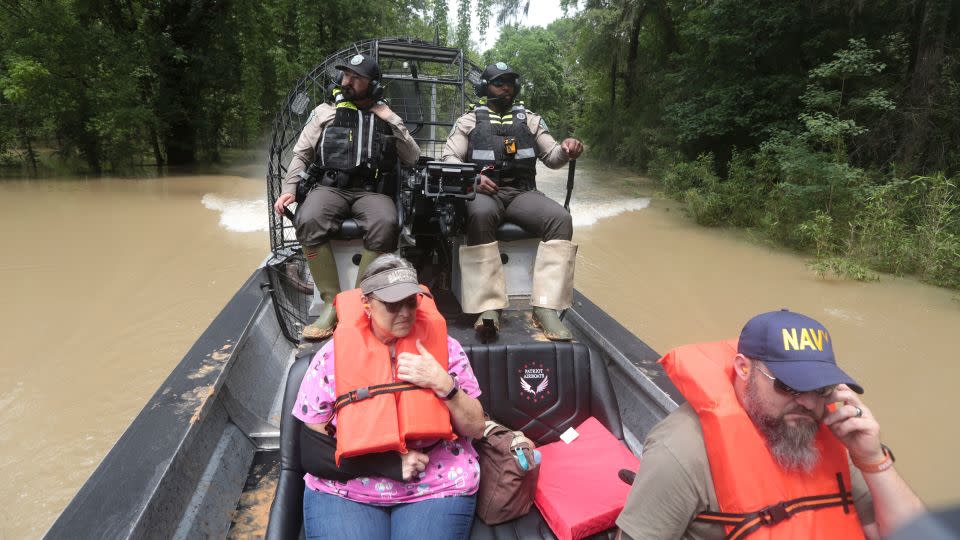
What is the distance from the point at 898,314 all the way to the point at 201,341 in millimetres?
7055

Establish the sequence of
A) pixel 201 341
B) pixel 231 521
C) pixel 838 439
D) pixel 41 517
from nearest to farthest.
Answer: pixel 838 439
pixel 231 521
pixel 201 341
pixel 41 517

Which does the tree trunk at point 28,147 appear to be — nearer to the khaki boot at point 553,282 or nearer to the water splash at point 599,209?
the water splash at point 599,209

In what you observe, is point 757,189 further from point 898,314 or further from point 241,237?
point 241,237

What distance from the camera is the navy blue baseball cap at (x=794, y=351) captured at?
55.9 inches

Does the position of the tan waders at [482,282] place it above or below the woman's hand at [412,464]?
above

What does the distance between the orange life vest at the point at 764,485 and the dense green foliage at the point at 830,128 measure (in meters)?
6.63

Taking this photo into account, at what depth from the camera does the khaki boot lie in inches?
132

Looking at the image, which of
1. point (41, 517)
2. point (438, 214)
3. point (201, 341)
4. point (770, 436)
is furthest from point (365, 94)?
point (41, 517)

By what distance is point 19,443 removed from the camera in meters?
3.88

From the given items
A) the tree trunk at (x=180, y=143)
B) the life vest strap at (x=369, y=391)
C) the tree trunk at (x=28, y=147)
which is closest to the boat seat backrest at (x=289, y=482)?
the life vest strap at (x=369, y=391)

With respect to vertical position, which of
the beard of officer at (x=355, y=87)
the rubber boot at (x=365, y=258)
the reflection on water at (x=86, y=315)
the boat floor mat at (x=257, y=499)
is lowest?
the reflection on water at (x=86, y=315)

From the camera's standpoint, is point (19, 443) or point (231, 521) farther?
point (19, 443)

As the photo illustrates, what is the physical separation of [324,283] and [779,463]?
2.63m

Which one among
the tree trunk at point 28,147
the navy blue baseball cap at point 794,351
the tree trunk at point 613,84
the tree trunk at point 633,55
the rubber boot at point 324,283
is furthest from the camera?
the tree trunk at point 613,84
